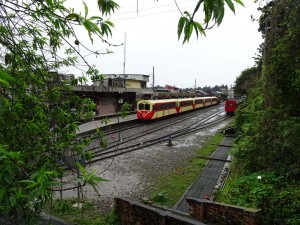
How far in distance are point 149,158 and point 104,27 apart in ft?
44.0

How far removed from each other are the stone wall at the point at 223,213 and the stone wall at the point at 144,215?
44cm

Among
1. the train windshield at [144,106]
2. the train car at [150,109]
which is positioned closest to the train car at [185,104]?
the train car at [150,109]

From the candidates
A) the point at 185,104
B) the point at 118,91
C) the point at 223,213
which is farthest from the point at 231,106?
the point at 223,213

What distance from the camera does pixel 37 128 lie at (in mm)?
2414

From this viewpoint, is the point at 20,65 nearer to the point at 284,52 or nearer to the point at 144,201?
the point at 144,201

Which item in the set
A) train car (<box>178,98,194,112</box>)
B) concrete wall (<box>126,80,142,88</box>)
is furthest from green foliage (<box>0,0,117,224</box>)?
concrete wall (<box>126,80,142,88</box>)

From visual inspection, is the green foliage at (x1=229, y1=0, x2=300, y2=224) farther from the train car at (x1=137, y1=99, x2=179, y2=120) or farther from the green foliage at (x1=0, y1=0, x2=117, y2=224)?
the train car at (x1=137, y1=99, x2=179, y2=120)

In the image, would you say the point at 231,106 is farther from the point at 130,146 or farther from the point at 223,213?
the point at 223,213

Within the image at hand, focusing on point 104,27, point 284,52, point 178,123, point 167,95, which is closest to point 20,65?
point 104,27

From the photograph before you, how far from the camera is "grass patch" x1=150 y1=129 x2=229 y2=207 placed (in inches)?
364

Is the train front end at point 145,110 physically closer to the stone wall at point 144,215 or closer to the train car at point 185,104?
the train car at point 185,104

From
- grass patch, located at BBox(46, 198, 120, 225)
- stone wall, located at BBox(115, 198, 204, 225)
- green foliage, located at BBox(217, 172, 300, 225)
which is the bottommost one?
grass patch, located at BBox(46, 198, 120, 225)

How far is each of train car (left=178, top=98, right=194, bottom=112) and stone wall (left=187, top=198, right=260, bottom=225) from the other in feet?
89.8

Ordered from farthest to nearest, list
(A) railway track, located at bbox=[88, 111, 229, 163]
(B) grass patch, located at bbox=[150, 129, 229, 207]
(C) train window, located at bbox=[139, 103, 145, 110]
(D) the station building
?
(C) train window, located at bbox=[139, 103, 145, 110]
(D) the station building
(A) railway track, located at bbox=[88, 111, 229, 163]
(B) grass patch, located at bbox=[150, 129, 229, 207]
